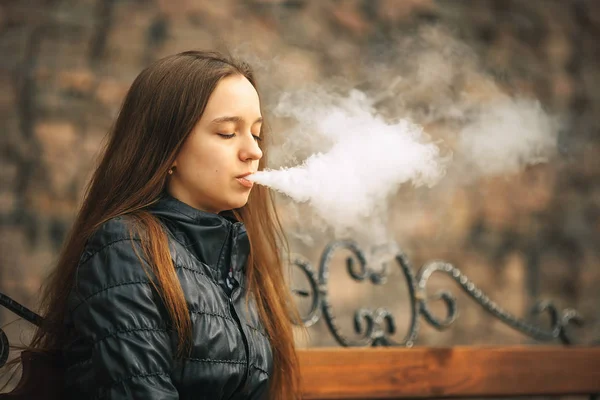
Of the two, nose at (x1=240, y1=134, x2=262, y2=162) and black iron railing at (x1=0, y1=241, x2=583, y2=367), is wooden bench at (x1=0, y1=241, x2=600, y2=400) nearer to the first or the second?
black iron railing at (x1=0, y1=241, x2=583, y2=367)

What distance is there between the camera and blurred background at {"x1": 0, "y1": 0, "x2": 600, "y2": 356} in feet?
7.93

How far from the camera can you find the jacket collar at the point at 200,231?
4.62ft

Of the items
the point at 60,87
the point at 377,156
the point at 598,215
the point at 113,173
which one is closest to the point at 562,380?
the point at 377,156

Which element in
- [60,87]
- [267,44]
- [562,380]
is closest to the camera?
[562,380]

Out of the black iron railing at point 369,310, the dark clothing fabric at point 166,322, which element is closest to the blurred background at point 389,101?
the black iron railing at point 369,310

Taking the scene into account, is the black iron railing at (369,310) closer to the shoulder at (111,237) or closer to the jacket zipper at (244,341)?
the jacket zipper at (244,341)

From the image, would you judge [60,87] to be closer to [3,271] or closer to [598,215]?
[3,271]

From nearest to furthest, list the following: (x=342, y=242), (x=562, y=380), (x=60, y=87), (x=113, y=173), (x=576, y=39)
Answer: (x=113, y=173), (x=342, y=242), (x=562, y=380), (x=60, y=87), (x=576, y=39)

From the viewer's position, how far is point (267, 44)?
2736mm

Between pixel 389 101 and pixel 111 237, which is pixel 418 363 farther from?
pixel 111 237

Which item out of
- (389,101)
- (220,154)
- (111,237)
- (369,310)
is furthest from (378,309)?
(111,237)

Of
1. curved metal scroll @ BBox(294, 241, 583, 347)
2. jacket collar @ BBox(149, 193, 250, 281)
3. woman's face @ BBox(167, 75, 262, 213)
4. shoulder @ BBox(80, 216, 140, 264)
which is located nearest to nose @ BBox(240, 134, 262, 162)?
woman's face @ BBox(167, 75, 262, 213)

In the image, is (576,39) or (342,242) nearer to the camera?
(342,242)

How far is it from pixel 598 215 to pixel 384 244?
123 cm
